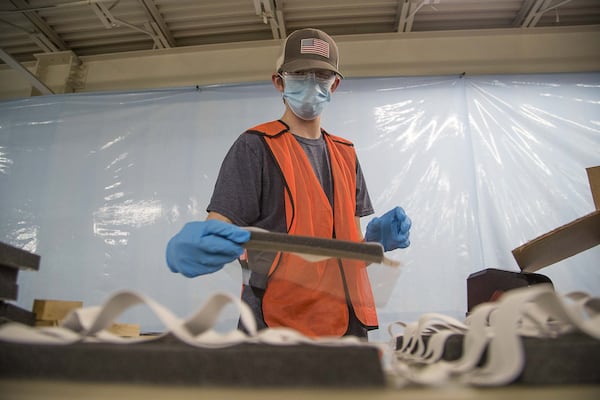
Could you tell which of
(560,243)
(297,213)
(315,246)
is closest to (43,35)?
(297,213)

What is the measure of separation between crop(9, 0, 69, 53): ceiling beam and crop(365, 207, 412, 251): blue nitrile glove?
2573 millimetres

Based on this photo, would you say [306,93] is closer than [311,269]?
No

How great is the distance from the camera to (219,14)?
2.45 metres

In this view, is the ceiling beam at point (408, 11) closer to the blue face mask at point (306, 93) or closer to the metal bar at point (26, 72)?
the blue face mask at point (306, 93)

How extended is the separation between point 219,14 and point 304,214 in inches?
76.8

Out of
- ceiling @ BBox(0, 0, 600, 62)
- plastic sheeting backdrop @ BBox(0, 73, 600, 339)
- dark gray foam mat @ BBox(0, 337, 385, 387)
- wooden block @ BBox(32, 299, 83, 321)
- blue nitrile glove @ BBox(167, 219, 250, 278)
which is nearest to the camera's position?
dark gray foam mat @ BBox(0, 337, 385, 387)

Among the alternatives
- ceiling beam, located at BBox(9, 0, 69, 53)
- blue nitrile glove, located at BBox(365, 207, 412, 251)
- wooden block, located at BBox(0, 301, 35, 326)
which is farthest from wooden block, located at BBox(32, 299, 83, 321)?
ceiling beam, located at BBox(9, 0, 69, 53)

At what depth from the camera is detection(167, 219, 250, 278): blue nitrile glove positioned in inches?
31.9

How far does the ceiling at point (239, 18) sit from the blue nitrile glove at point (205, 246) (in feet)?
6.01

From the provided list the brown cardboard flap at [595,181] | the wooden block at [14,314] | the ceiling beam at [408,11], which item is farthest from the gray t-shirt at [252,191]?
the ceiling beam at [408,11]

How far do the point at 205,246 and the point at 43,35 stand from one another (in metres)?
2.65

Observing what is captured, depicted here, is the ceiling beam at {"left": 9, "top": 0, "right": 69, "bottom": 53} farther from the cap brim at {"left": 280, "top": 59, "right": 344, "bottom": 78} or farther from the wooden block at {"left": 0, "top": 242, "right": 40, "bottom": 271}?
the wooden block at {"left": 0, "top": 242, "right": 40, "bottom": 271}

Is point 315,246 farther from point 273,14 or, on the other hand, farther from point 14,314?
point 273,14

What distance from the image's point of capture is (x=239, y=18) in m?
2.51
